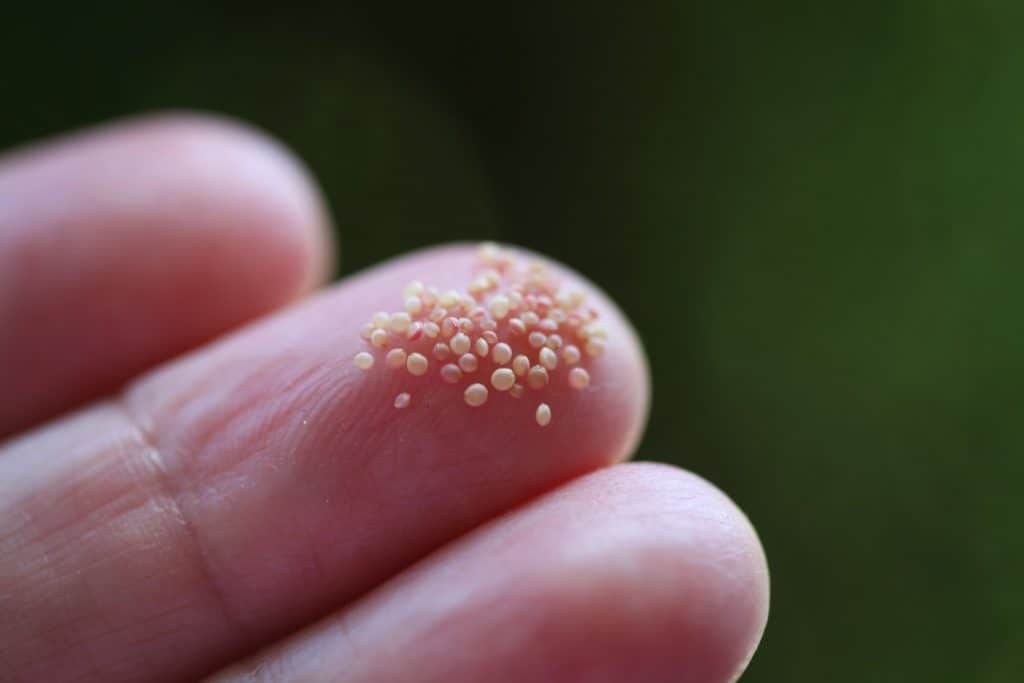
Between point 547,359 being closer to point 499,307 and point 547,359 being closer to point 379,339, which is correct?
point 499,307

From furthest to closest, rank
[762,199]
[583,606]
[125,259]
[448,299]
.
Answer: [762,199]
[125,259]
[448,299]
[583,606]

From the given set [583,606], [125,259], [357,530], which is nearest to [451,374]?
[357,530]

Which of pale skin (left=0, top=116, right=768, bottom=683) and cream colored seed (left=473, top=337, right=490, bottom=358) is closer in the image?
pale skin (left=0, top=116, right=768, bottom=683)

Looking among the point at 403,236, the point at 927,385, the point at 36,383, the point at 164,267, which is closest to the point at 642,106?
the point at 403,236

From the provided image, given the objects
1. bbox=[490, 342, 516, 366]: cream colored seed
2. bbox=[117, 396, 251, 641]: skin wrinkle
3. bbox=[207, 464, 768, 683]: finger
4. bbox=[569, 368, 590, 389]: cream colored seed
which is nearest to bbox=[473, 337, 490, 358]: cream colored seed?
bbox=[490, 342, 516, 366]: cream colored seed

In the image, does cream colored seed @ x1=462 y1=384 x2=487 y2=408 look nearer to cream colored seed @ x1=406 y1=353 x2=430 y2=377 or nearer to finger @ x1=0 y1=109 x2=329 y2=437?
cream colored seed @ x1=406 y1=353 x2=430 y2=377

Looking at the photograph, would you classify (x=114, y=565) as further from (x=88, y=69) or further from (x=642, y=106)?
(x=642, y=106)
